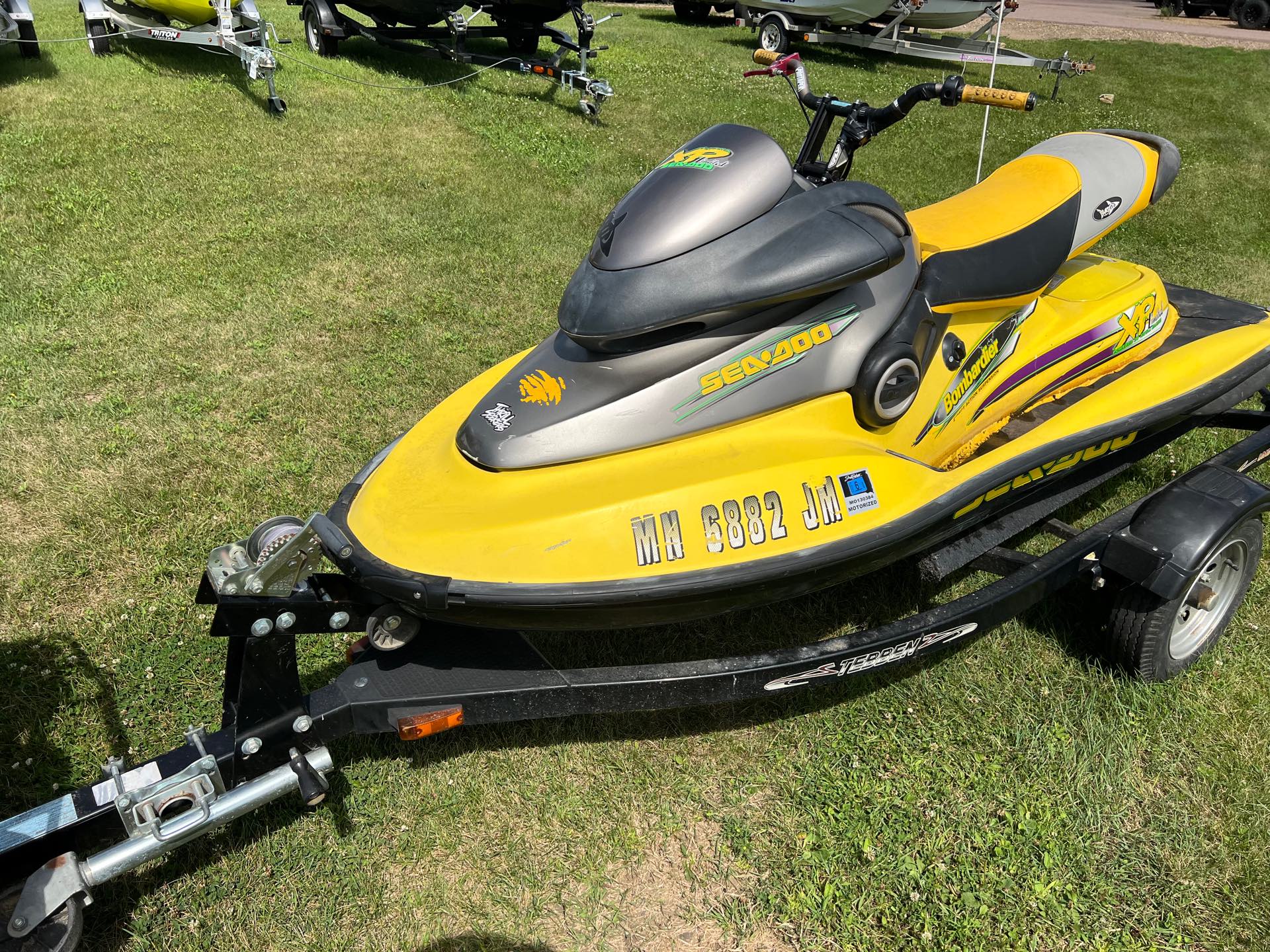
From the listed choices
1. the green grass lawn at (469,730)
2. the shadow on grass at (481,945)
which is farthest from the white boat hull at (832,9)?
the shadow on grass at (481,945)

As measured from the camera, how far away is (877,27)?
16422 mm

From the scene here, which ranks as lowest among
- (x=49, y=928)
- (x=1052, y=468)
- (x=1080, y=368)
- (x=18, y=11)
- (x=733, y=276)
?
(x=49, y=928)

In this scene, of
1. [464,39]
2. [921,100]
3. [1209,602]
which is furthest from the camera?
[464,39]

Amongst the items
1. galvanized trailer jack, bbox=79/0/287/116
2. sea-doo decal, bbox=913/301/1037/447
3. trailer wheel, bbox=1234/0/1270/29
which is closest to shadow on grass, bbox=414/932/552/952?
sea-doo decal, bbox=913/301/1037/447

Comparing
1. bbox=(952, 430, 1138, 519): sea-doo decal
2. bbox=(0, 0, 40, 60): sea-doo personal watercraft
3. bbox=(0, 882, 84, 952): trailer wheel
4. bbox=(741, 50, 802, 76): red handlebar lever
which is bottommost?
bbox=(0, 882, 84, 952): trailer wheel

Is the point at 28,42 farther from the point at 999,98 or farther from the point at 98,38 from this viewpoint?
the point at 999,98

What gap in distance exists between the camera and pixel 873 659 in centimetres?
259

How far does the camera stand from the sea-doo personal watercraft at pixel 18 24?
325 inches

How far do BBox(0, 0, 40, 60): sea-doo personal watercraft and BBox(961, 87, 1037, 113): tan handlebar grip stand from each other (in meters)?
8.65

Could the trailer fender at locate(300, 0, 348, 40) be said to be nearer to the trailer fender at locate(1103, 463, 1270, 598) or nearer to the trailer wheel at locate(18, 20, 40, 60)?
the trailer wheel at locate(18, 20, 40, 60)

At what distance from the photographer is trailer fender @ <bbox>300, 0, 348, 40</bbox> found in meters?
9.79

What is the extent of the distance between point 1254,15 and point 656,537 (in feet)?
80.1

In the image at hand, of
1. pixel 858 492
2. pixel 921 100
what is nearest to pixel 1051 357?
pixel 921 100

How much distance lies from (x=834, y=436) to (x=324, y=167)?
6092 millimetres
